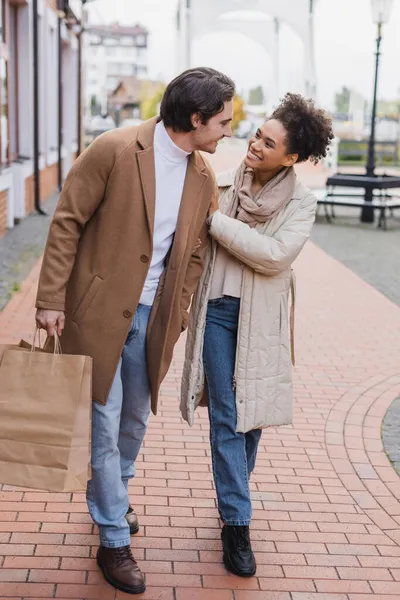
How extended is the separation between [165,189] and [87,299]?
1.54ft

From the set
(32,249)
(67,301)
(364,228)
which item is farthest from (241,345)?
(364,228)

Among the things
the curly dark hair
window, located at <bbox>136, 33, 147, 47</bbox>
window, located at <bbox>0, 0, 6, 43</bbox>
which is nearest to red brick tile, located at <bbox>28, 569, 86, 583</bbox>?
the curly dark hair

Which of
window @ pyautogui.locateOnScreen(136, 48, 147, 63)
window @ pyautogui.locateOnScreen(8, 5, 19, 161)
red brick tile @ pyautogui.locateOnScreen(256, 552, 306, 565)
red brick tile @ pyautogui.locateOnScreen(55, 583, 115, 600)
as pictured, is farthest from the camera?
window @ pyautogui.locateOnScreen(136, 48, 147, 63)

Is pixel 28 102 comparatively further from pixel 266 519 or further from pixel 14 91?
pixel 266 519

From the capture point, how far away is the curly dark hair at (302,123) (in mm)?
3352

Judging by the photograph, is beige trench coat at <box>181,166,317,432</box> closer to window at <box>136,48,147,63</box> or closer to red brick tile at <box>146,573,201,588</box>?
red brick tile at <box>146,573,201,588</box>

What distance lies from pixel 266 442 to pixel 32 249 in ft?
23.5

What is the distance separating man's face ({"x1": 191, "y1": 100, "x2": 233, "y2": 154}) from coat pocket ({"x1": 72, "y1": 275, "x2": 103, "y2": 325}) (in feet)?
1.88

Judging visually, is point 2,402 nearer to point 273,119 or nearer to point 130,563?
point 130,563

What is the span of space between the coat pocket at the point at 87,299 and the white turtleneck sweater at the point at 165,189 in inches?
7.5

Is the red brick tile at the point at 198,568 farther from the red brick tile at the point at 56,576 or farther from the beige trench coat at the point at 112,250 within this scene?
the beige trench coat at the point at 112,250

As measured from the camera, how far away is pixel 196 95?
9.86ft

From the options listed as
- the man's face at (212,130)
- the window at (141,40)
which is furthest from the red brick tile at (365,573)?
the window at (141,40)

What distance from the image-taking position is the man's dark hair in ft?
9.86
